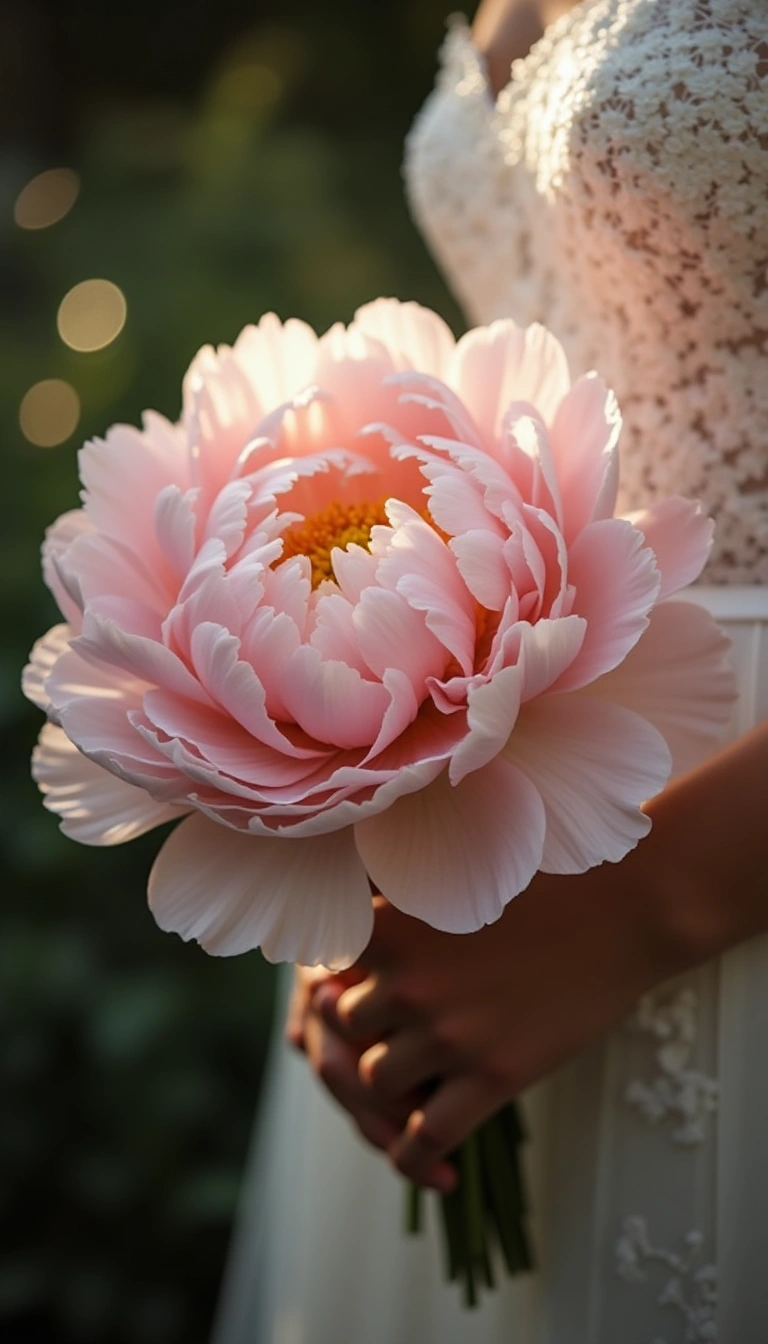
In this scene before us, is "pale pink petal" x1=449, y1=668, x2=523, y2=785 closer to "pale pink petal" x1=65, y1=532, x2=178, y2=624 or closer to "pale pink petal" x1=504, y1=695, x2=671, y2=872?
"pale pink petal" x1=504, y1=695, x2=671, y2=872

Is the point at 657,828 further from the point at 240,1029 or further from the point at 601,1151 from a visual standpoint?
the point at 240,1029

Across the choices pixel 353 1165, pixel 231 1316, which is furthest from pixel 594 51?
pixel 231 1316

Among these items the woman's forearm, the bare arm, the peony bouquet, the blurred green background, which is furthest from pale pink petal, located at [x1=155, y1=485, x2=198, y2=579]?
the blurred green background

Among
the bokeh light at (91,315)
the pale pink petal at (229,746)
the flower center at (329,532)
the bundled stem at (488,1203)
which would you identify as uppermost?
the flower center at (329,532)

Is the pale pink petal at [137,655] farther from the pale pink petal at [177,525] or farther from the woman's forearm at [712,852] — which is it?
the woman's forearm at [712,852]

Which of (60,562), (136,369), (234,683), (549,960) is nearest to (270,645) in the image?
(234,683)

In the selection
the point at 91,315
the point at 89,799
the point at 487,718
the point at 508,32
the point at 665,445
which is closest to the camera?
the point at 487,718

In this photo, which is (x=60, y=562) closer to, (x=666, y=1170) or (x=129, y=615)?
(x=129, y=615)

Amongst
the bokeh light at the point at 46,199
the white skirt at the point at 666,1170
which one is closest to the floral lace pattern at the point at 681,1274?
the white skirt at the point at 666,1170
